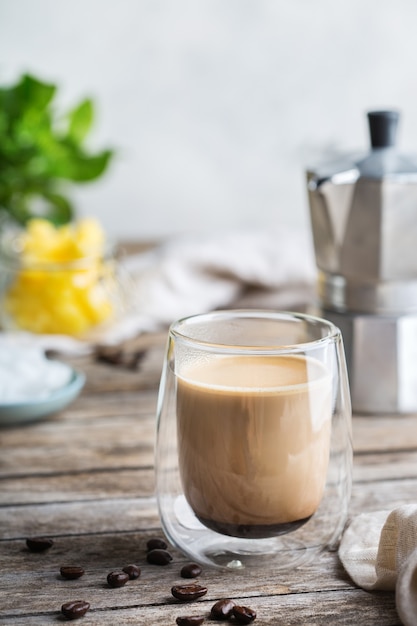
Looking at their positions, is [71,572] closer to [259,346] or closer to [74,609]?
[74,609]

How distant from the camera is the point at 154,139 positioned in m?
2.49

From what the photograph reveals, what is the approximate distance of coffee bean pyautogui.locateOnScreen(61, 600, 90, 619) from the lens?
2.19 feet

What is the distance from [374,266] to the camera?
1192 mm

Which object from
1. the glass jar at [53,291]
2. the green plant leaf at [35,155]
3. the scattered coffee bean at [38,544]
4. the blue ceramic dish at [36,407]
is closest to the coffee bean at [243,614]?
the scattered coffee bean at [38,544]

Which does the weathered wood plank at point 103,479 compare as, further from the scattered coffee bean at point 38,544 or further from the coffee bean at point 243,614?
the coffee bean at point 243,614

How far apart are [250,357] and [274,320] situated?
13 cm

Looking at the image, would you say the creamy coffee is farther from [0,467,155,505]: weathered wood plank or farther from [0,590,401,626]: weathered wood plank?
[0,467,155,505]: weathered wood plank

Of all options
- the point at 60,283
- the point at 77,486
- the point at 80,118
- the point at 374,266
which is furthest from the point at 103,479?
the point at 80,118

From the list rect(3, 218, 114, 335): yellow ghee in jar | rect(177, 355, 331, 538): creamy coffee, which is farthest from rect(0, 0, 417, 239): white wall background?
rect(177, 355, 331, 538): creamy coffee

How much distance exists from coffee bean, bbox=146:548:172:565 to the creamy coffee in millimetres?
55

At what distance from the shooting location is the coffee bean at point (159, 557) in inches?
30.1

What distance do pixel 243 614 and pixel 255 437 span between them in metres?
0.14

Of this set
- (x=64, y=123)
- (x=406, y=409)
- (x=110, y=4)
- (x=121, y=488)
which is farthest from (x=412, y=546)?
(x=110, y=4)

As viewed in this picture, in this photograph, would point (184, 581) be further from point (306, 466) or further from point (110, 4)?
point (110, 4)
